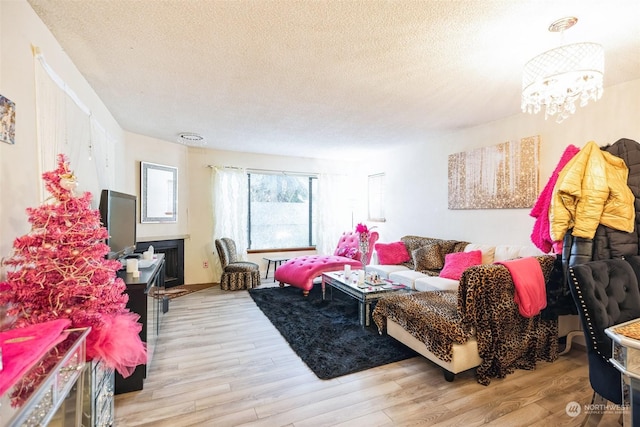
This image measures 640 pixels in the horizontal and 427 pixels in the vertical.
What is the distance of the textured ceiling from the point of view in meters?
1.54

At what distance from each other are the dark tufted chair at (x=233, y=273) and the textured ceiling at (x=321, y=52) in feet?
7.15

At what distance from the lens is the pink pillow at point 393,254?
171 inches

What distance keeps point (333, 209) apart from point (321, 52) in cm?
425

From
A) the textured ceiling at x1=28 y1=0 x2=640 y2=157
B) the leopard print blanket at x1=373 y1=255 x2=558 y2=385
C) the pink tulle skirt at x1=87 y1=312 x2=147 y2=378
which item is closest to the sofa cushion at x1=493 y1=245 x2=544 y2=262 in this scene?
the leopard print blanket at x1=373 y1=255 x2=558 y2=385

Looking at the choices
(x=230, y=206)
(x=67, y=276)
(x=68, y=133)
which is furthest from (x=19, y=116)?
(x=230, y=206)

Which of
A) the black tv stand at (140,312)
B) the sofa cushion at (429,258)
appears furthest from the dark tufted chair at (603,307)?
the black tv stand at (140,312)

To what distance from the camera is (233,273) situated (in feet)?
14.9

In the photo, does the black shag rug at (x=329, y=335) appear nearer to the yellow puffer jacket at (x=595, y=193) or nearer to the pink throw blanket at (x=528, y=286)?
the pink throw blanket at (x=528, y=286)

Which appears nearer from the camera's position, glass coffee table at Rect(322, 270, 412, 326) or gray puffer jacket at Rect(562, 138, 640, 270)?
gray puffer jacket at Rect(562, 138, 640, 270)

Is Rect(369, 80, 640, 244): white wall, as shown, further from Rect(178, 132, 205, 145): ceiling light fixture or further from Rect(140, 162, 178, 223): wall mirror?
Rect(140, 162, 178, 223): wall mirror

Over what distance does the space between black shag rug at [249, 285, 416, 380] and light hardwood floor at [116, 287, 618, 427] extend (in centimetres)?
10

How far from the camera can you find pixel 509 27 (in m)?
1.66

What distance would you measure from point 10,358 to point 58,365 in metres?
0.12

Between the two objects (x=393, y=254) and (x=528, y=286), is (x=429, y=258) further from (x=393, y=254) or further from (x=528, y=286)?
(x=528, y=286)
